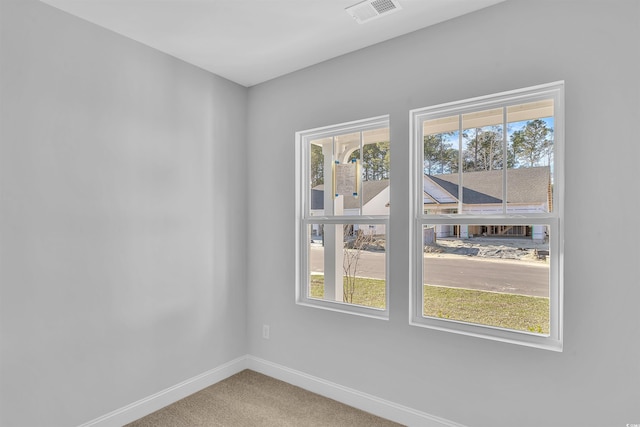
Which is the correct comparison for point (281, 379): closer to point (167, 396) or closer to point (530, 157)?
point (167, 396)

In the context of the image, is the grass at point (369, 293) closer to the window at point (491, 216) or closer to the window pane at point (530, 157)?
the window at point (491, 216)

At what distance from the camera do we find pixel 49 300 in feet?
6.69

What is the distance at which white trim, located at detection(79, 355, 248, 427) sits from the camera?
7.52 feet

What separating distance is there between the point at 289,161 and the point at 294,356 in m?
1.70

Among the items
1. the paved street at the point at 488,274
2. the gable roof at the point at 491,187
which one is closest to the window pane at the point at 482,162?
the gable roof at the point at 491,187

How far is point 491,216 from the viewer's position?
2172mm

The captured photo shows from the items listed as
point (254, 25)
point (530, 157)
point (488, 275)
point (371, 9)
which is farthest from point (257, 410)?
point (371, 9)

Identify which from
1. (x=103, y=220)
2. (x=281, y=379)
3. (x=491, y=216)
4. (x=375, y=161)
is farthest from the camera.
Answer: (x=281, y=379)

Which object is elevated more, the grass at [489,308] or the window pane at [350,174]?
the window pane at [350,174]

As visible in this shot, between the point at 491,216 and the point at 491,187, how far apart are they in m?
0.19

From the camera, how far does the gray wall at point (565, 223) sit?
67.6 inches

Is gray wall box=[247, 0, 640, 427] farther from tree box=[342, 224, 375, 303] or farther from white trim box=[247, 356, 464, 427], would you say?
tree box=[342, 224, 375, 303]

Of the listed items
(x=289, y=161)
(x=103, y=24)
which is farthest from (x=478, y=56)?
(x=103, y=24)

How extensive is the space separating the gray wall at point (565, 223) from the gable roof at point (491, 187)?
183 millimetres
